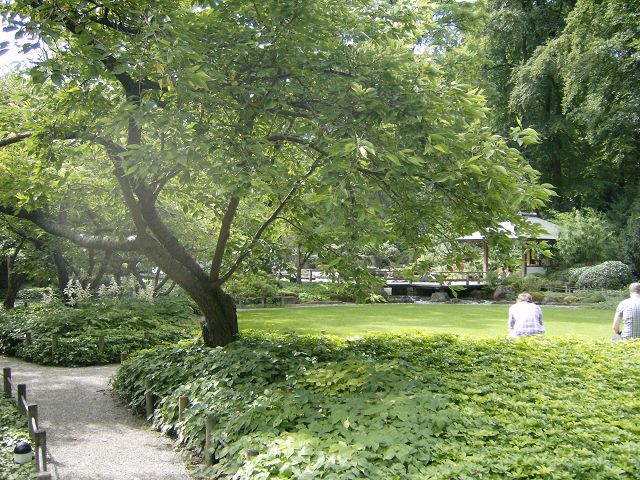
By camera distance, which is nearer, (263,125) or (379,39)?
(379,39)

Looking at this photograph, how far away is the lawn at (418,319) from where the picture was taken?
16.5 m

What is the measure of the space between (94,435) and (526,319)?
699cm

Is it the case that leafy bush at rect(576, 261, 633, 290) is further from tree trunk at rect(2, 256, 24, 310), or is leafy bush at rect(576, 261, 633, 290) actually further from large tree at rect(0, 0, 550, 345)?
tree trunk at rect(2, 256, 24, 310)

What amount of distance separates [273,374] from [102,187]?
5.47 m

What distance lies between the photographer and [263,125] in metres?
8.41

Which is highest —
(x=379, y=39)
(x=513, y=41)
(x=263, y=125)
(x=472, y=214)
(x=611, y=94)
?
(x=513, y=41)

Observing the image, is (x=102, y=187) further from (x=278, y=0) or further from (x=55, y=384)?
(x=278, y=0)

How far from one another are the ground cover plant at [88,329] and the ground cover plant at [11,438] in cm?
427

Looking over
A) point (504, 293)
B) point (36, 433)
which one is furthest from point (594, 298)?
point (36, 433)

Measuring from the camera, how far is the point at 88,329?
48.2ft

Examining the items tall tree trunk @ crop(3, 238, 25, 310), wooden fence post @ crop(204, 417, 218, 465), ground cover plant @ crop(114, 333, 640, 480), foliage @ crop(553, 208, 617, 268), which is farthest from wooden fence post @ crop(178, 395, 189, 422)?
foliage @ crop(553, 208, 617, 268)

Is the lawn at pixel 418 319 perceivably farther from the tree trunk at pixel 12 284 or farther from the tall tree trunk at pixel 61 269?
the tree trunk at pixel 12 284

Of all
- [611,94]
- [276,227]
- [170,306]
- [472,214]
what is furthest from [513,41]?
[472,214]

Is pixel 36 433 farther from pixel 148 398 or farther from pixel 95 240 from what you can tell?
pixel 95 240
